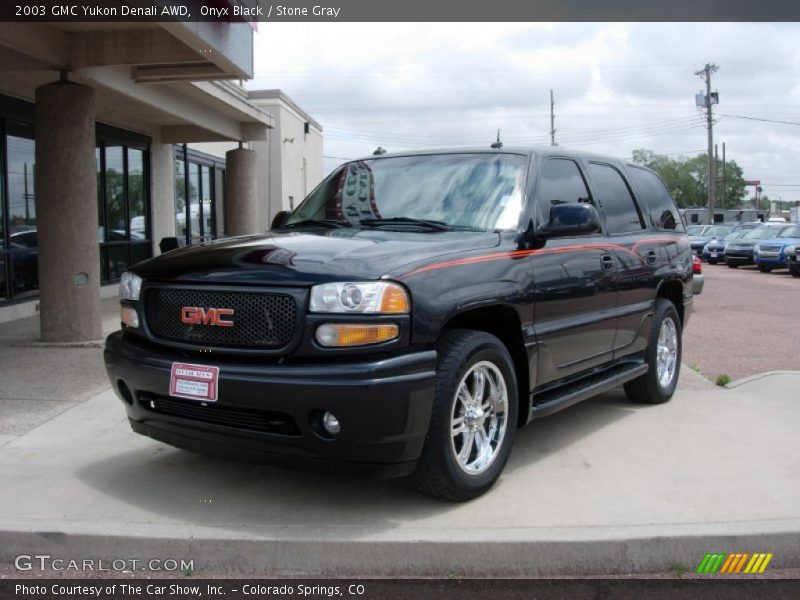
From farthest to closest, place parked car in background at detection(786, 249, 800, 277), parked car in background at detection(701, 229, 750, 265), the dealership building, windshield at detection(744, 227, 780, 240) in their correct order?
parked car in background at detection(701, 229, 750, 265), windshield at detection(744, 227, 780, 240), parked car in background at detection(786, 249, 800, 277), the dealership building

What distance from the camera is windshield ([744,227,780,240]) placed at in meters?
27.8

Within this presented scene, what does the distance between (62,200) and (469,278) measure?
620cm

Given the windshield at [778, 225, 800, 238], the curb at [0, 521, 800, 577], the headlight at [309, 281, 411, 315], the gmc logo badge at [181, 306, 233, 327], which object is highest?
the windshield at [778, 225, 800, 238]

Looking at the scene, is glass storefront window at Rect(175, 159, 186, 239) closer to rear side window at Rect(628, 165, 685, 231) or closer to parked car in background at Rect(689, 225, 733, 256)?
rear side window at Rect(628, 165, 685, 231)

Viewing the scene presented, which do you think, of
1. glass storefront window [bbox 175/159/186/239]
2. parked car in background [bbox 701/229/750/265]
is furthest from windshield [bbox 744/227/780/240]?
glass storefront window [bbox 175/159/186/239]

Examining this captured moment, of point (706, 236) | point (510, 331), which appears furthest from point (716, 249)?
point (510, 331)

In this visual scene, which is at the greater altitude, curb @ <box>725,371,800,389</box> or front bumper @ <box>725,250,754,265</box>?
front bumper @ <box>725,250,754,265</box>

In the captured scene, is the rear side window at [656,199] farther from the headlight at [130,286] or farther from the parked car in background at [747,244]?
the parked car in background at [747,244]

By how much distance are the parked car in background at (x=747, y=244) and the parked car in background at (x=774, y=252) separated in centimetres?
134

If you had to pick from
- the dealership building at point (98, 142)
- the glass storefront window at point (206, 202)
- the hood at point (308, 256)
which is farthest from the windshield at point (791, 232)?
the hood at point (308, 256)

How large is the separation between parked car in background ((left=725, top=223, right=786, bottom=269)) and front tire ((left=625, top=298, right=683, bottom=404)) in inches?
923

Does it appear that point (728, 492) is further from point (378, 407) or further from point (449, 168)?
point (449, 168)

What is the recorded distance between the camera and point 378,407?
136 inches

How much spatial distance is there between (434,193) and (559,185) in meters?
0.90
